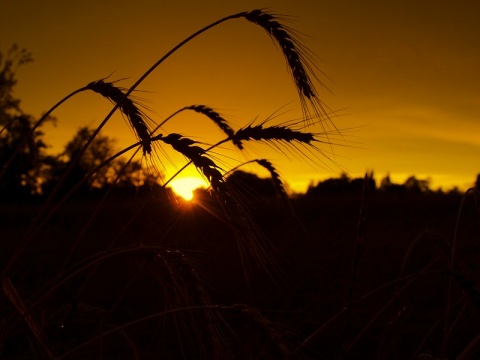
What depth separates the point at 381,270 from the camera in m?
3.90

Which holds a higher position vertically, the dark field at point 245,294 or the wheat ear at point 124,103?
the wheat ear at point 124,103

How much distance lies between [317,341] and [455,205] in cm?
578

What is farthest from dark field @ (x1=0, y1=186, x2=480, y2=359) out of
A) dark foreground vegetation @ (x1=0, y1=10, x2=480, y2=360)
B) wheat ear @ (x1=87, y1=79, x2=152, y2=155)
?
wheat ear @ (x1=87, y1=79, x2=152, y2=155)

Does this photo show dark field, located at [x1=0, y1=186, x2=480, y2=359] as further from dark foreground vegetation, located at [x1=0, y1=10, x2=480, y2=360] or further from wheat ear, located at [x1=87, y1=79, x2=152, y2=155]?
wheat ear, located at [x1=87, y1=79, x2=152, y2=155]

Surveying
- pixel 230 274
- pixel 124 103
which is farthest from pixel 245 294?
pixel 124 103

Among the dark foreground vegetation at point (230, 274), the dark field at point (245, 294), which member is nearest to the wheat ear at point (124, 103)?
the dark foreground vegetation at point (230, 274)

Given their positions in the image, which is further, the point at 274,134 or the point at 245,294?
the point at 245,294

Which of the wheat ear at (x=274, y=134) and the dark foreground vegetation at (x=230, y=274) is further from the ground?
the wheat ear at (x=274, y=134)

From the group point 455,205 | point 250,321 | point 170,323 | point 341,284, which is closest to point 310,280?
point 341,284

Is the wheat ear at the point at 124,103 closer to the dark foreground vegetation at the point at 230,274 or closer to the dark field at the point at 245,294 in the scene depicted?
the dark foreground vegetation at the point at 230,274

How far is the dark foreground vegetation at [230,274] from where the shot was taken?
111 cm

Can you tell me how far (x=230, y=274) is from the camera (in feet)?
12.4

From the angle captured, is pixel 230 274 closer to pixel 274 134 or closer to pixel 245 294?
pixel 245 294

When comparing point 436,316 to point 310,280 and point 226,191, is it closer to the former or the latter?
point 310,280
